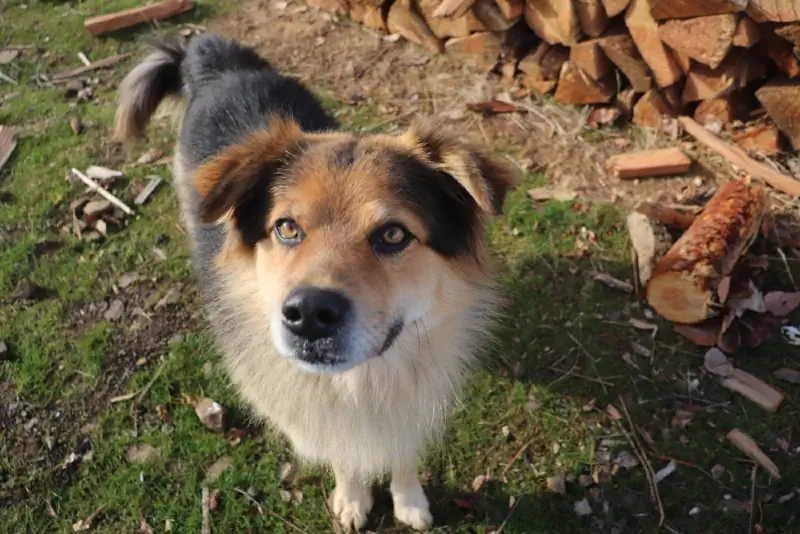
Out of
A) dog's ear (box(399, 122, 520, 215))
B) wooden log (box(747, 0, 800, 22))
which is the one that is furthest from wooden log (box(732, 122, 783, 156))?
dog's ear (box(399, 122, 520, 215))

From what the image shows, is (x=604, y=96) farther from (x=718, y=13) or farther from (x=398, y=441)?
(x=398, y=441)

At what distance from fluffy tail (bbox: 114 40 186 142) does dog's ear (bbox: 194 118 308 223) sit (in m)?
1.71


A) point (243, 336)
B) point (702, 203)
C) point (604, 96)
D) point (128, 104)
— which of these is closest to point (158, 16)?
point (128, 104)

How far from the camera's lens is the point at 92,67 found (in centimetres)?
559

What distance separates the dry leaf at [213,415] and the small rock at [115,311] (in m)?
0.91

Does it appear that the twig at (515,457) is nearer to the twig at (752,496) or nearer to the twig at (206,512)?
the twig at (752,496)

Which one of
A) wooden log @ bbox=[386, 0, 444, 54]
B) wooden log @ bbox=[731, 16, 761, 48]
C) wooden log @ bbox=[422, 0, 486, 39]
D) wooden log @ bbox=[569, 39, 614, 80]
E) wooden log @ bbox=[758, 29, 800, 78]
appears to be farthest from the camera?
wooden log @ bbox=[386, 0, 444, 54]

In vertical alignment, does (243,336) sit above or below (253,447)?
above

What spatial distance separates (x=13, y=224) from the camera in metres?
4.37

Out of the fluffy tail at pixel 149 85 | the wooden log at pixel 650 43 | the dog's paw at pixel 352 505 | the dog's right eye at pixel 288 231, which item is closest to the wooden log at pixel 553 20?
the wooden log at pixel 650 43

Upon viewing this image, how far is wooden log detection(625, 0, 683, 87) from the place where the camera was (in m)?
3.90

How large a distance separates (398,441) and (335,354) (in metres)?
0.84

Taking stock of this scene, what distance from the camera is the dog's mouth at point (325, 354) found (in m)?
1.99

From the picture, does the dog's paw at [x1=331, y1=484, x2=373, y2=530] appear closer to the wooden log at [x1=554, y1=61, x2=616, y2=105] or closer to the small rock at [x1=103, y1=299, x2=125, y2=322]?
the small rock at [x1=103, y1=299, x2=125, y2=322]
